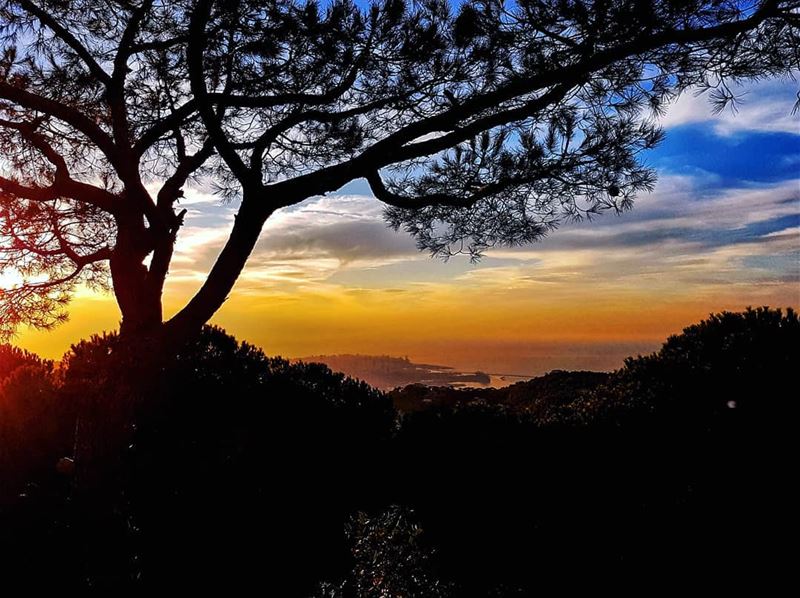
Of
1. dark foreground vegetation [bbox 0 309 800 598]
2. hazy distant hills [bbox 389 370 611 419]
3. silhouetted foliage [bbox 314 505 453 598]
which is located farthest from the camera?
hazy distant hills [bbox 389 370 611 419]

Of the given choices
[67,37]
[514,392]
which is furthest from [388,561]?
[67,37]

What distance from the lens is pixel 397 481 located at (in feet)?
14.1

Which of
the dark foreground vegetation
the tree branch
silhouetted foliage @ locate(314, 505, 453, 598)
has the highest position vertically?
the tree branch

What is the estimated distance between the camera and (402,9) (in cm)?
662

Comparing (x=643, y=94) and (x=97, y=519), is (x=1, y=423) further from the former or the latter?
(x=643, y=94)

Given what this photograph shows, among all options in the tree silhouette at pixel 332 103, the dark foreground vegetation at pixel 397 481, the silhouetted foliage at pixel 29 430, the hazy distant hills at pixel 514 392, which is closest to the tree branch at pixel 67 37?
the tree silhouette at pixel 332 103

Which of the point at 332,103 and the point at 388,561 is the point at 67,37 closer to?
the point at 332,103

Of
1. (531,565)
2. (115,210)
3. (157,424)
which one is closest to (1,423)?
(157,424)

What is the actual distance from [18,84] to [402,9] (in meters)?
4.93

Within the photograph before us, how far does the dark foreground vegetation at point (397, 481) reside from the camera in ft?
10.9

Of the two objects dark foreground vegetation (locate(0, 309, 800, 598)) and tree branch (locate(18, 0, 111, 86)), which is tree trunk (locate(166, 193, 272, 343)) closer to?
dark foreground vegetation (locate(0, 309, 800, 598))

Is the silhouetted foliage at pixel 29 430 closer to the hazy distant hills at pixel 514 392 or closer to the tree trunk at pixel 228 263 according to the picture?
the tree trunk at pixel 228 263

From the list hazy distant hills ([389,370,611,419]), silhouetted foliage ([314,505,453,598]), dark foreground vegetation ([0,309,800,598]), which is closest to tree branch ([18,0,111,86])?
dark foreground vegetation ([0,309,800,598])

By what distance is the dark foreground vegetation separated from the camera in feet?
10.9
